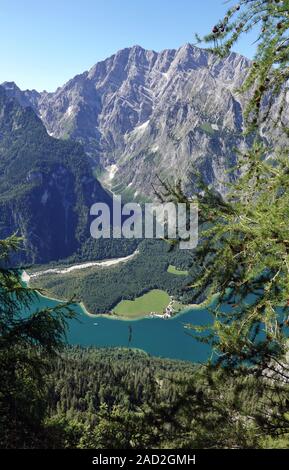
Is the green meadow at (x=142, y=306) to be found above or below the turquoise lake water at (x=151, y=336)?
above

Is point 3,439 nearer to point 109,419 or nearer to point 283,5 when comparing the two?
point 109,419

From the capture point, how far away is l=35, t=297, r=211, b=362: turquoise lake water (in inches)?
4680

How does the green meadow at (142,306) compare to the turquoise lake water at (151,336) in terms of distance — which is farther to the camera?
the green meadow at (142,306)

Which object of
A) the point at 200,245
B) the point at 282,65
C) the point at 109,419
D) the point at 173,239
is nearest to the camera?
the point at 282,65

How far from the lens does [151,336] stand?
133 metres

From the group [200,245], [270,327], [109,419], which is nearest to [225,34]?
[200,245]

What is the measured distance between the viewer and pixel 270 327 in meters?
5.53

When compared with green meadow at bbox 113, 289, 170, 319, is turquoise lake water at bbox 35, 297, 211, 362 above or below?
below

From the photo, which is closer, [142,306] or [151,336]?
[151,336]

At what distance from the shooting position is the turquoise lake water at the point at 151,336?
11888 cm

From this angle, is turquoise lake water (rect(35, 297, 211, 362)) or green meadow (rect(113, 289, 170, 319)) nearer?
turquoise lake water (rect(35, 297, 211, 362))

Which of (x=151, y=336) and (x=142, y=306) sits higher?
(x=142, y=306)
